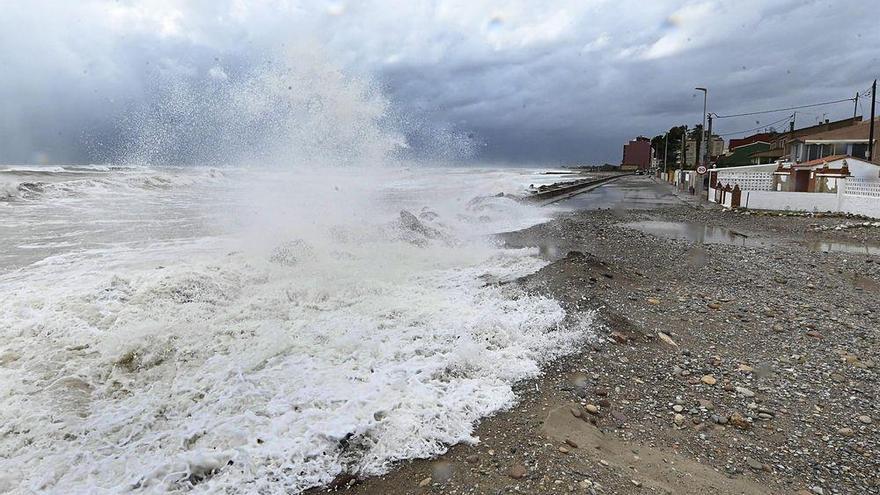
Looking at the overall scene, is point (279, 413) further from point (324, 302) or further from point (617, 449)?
point (324, 302)

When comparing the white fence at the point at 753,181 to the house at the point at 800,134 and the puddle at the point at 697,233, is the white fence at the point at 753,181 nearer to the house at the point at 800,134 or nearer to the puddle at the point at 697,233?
the puddle at the point at 697,233

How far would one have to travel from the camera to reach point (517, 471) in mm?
3059

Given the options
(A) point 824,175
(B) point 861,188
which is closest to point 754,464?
(B) point 861,188

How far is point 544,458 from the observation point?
10.4 feet

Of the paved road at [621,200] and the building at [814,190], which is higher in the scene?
the building at [814,190]

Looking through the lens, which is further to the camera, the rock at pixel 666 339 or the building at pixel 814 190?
the building at pixel 814 190

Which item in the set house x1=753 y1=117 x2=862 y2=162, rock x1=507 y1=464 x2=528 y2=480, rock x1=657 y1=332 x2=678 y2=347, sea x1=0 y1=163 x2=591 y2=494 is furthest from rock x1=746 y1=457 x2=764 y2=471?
house x1=753 y1=117 x2=862 y2=162

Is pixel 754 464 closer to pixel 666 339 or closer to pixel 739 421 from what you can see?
pixel 739 421

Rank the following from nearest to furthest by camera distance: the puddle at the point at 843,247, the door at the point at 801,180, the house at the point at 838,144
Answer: the puddle at the point at 843,247 < the door at the point at 801,180 < the house at the point at 838,144

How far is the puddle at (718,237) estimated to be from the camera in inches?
449

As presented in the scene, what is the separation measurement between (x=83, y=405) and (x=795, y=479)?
5086 millimetres

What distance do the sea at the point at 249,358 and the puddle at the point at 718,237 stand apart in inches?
231

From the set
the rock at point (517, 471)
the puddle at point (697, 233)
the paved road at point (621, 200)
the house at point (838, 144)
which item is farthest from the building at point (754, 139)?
the rock at point (517, 471)

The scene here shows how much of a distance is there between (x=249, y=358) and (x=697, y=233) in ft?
44.3
